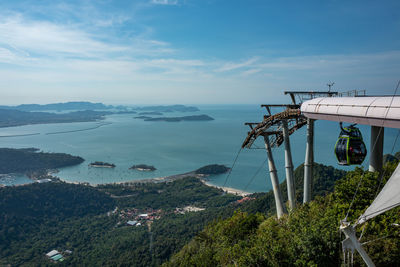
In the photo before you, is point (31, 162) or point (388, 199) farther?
point (31, 162)

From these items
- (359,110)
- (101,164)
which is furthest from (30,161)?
(359,110)

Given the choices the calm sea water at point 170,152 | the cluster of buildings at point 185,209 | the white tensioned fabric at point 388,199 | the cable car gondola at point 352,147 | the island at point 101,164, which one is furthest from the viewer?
the island at point 101,164

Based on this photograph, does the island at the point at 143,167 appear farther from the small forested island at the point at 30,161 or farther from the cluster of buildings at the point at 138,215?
the cluster of buildings at the point at 138,215

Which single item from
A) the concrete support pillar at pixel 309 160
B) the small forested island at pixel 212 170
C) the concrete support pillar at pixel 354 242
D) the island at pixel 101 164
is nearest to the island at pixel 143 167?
the island at pixel 101 164

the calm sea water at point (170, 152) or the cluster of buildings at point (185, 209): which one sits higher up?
the calm sea water at point (170, 152)

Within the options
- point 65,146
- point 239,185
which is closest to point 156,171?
point 239,185

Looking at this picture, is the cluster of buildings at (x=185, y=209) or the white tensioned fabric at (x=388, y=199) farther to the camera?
the cluster of buildings at (x=185, y=209)

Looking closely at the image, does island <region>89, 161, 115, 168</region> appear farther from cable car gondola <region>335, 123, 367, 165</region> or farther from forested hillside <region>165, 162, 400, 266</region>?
cable car gondola <region>335, 123, 367, 165</region>

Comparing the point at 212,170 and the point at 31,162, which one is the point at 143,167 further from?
the point at 31,162
